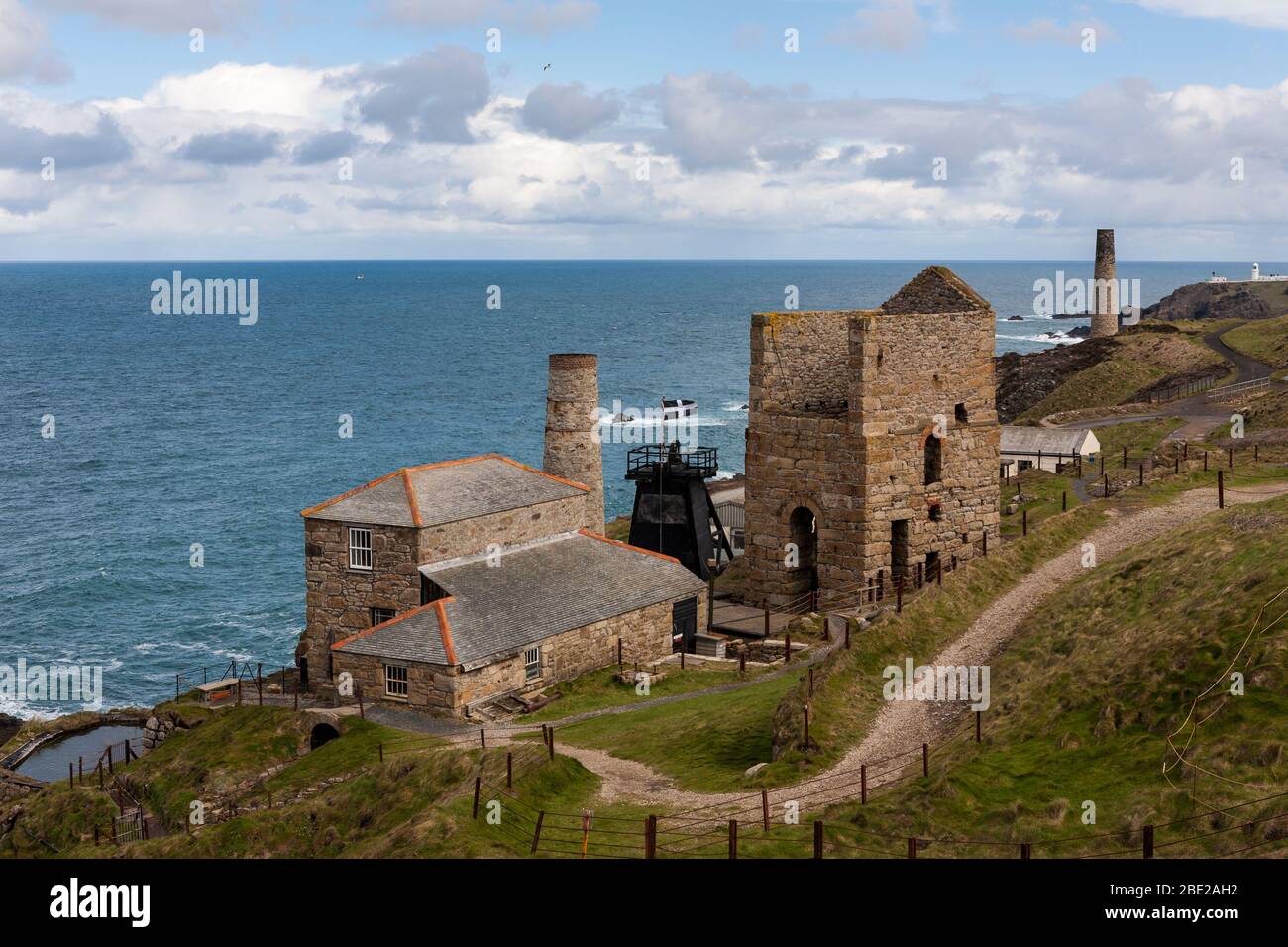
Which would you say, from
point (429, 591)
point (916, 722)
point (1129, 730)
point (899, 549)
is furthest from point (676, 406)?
point (1129, 730)

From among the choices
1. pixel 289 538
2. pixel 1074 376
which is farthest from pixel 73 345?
pixel 1074 376

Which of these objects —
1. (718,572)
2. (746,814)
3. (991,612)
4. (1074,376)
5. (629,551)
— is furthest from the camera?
(1074,376)

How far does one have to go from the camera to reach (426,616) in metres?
36.3

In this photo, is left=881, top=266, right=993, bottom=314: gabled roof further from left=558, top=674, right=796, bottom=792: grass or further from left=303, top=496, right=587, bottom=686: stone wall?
left=303, top=496, right=587, bottom=686: stone wall

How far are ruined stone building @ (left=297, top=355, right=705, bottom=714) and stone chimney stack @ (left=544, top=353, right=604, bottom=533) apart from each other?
337cm

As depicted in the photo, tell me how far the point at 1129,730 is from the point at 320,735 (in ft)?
72.5

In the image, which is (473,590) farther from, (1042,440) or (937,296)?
(1042,440)

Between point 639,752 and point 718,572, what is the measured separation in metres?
22.4

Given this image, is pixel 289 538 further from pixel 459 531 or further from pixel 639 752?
pixel 639 752

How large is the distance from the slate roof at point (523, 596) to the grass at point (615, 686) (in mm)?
1647

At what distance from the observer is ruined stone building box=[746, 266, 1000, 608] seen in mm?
40188

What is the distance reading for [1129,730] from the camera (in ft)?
76.9

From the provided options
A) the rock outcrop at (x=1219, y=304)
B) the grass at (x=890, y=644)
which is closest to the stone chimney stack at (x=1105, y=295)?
the rock outcrop at (x=1219, y=304)

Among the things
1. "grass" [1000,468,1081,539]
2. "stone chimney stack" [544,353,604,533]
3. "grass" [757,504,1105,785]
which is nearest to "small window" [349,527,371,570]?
"stone chimney stack" [544,353,604,533]
